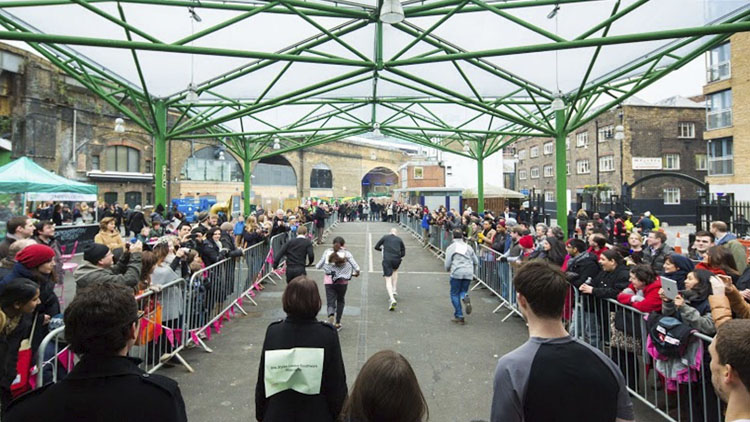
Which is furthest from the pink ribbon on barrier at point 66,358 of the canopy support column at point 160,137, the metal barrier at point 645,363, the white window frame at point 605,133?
the white window frame at point 605,133

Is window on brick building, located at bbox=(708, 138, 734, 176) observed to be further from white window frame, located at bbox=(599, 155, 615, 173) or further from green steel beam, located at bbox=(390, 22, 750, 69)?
green steel beam, located at bbox=(390, 22, 750, 69)

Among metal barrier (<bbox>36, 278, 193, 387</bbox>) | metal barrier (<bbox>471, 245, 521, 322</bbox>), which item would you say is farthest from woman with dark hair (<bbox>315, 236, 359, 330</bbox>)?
metal barrier (<bbox>471, 245, 521, 322</bbox>)

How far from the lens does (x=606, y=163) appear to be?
34656 millimetres

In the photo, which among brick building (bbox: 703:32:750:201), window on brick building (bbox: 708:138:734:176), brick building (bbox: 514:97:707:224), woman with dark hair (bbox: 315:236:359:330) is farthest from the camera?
brick building (bbox: 514:97:707:224)

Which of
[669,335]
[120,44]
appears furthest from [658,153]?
[120,44]

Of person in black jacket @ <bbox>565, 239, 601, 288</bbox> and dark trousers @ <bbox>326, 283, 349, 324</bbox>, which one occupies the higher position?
person in black jacket @ <bbox>565, 239, 601, 288</bbox>

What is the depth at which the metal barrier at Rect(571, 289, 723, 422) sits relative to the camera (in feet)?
12.1

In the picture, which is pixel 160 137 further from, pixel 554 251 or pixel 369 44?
pixel 554 251

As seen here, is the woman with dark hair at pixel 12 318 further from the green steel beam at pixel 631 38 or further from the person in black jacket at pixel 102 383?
the green steel beam at pixel 631 38

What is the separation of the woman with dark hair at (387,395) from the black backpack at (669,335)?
3.17 m

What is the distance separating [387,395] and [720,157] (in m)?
31.1

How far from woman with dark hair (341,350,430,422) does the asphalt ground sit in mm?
2838

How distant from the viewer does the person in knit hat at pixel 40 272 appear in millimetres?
3850

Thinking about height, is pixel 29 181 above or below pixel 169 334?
above
